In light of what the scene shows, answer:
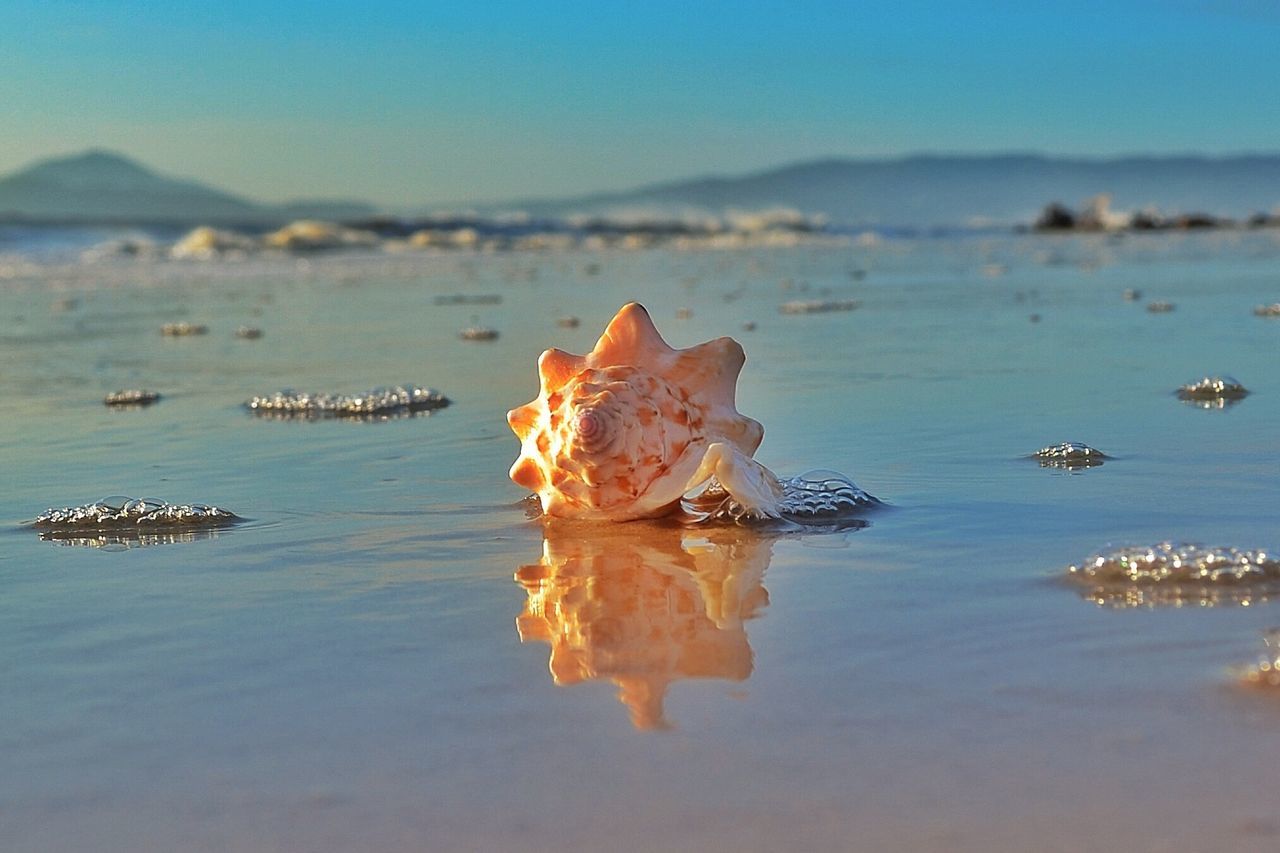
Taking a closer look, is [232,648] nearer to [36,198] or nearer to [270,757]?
[270,757]

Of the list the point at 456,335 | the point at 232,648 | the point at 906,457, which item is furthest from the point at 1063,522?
the point at 456,335

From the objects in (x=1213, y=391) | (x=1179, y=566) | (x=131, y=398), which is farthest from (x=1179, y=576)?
(x=131, y=398)

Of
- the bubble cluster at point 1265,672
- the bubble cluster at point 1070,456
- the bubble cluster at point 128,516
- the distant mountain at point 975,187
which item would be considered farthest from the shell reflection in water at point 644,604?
the distant mountain at point 975,187

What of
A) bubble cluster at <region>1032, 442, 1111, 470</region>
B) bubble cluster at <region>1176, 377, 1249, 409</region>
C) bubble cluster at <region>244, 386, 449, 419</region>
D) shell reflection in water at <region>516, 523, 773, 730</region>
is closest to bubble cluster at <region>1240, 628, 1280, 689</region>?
shell reflection in water at <region>516, 523, 773, 730</region>

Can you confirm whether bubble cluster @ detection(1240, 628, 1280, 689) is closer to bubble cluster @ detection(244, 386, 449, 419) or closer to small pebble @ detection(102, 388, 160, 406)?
bubble cluster @ detection(244, 386, 449, 419)

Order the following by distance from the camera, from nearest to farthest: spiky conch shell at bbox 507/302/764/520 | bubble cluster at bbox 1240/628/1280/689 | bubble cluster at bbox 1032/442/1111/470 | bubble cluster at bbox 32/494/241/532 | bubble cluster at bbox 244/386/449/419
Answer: bubble cluster at bbox 1240/628/1280/689, spiky conch shell at bbox 507/302/764/520, bubble cluster at bbox 32/494/241/532, bubble cluster at bbox 1032/442/1111/470, bubble cluster at bbox 244/386/449/419

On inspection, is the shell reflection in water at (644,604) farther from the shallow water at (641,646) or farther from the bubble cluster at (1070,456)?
the bubble cluster at (1070,456)
